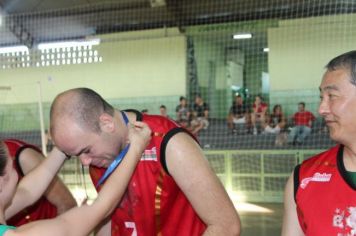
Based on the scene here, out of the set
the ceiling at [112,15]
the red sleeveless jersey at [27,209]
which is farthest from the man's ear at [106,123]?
the ceiling at [112,15]

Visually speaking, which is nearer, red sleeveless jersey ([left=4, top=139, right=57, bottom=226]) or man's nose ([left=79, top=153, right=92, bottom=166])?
man's nose ([left=79, top=153, right=92, bottom=166])

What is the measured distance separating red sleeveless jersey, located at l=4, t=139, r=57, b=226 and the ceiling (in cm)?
1111

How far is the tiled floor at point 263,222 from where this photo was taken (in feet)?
23.2

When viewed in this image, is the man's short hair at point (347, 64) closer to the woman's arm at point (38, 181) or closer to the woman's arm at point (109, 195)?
the woman's arm at point (109, 195)

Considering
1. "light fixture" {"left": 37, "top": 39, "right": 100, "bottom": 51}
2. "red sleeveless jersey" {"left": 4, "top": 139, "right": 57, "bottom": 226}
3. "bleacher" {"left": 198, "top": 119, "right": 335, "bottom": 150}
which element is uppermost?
"light fixture" {"left": 37, "top": 39, "right": 100, "bottom": 51}

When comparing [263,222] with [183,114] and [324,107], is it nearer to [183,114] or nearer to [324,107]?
[183,114]

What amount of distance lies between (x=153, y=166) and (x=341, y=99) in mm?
835

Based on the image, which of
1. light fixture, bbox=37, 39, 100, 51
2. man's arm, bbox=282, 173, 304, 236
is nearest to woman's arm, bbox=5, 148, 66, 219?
man's arm, bbox=282, 173, 304, 236

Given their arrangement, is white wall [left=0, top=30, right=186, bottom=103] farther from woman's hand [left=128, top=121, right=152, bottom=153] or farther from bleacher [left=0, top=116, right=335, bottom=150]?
woman's hand [left=128, top=121, right=152, bottom=153]

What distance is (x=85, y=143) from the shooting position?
167 centimetres

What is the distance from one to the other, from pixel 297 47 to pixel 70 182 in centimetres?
714

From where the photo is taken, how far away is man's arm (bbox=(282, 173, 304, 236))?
1.84 metres

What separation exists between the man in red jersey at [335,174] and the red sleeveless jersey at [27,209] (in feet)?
5.03

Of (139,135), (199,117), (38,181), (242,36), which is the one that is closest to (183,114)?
(199,117)
